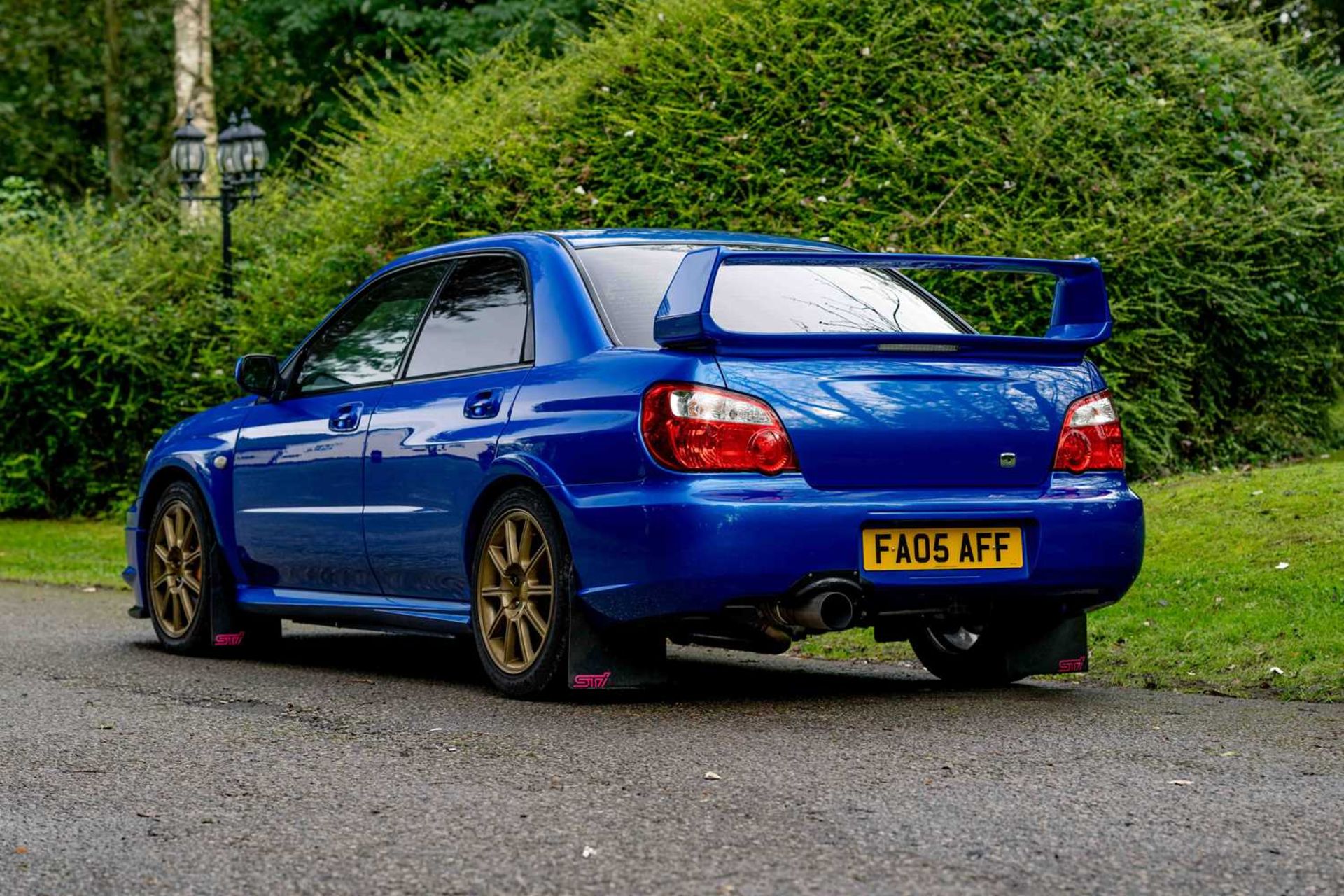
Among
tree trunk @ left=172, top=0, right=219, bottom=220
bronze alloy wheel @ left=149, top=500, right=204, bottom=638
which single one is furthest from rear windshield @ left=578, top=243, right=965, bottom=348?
tree trunk @ left=172, top=0, right=219, bottom=220

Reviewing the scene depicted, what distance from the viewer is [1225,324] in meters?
13.5

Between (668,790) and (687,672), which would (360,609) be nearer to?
(687,672)

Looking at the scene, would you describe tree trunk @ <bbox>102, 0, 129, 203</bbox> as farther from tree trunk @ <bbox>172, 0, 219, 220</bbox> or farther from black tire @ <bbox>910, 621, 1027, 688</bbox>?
black tire @ <bbox>910, 621, 1027, 688</bbox>

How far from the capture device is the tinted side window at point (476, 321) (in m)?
6.69

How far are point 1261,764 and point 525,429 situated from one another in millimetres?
2536

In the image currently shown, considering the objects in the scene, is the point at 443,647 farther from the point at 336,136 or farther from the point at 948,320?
the point at 336,136

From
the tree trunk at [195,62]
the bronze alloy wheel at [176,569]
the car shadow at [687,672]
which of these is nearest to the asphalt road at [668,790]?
the car shadow at [687,672]

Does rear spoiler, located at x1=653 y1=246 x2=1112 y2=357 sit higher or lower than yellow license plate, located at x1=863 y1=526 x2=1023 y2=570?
higher

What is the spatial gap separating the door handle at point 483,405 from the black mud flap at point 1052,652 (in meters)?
2.01

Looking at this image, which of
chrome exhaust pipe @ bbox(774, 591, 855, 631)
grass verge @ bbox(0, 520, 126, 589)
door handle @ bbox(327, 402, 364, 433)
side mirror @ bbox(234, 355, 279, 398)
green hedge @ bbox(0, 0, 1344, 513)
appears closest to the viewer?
chrome exhaust pipe @ bbox(774, 591, 855, 631)

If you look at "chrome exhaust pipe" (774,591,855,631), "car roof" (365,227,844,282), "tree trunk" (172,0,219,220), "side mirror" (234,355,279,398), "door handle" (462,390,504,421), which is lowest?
"chrome exhaust pipe" (774,591,855,631)

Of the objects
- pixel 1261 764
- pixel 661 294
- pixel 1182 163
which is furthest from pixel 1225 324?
pixel 1261 764

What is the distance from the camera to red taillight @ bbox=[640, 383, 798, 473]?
572cm

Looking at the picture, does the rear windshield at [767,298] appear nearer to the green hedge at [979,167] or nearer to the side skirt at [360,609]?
the side skirt at [360,609]
